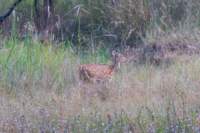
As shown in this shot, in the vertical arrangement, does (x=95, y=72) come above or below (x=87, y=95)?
above

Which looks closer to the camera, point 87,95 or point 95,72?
point 87,95

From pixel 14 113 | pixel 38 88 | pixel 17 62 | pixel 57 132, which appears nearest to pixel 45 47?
pixel 17 62

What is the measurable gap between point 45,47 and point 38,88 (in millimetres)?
1483

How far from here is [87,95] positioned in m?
6.89

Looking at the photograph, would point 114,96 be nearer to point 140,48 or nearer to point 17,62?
point 17,62

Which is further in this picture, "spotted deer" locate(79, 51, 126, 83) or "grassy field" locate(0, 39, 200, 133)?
"spotted deer" locate(79, 51, 126, 83)

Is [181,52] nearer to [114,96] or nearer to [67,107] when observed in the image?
[114,96]

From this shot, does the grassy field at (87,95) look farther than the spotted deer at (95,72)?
No

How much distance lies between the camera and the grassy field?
18.6ft

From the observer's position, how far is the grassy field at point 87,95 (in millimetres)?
5668

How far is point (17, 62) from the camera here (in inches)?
308

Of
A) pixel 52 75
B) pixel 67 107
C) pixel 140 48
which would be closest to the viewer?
pixel 67 107

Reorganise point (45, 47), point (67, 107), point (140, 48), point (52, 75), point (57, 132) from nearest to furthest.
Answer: point (57, 132), point (67, 107), point (52, 75), point (45, 47), point (140, 48)

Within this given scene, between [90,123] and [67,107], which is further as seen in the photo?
[67,107]
